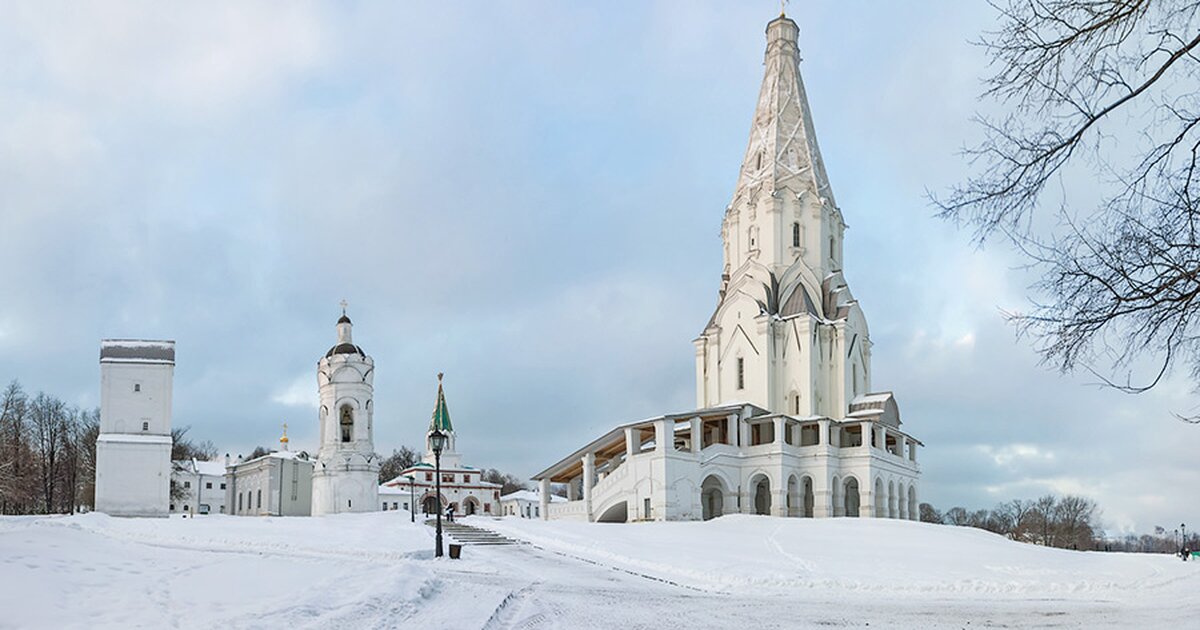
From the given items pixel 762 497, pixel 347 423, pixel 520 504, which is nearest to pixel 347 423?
pixel 347 423

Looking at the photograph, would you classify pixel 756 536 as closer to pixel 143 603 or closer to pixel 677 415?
pixel 677 415

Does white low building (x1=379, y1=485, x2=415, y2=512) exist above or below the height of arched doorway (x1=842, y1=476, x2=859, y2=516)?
below

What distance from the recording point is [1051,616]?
14.1 metres

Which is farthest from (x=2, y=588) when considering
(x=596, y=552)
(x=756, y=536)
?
(x=756, y=536)

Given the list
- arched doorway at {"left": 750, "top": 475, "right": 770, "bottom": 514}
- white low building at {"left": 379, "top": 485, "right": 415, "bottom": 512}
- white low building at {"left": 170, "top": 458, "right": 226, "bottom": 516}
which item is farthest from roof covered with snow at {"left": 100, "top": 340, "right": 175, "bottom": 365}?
white low building at {"left": 379, "top": 485, "right": 415, "bottom": 512}

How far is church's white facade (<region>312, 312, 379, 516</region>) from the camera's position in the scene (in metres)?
55.6

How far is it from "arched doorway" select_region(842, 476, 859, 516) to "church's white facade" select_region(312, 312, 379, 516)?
26982mm

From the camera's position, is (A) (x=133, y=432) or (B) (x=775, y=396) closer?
(A) (x=133, y=432)

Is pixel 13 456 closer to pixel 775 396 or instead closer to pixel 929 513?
pixel 775 396

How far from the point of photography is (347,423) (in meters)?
57.3

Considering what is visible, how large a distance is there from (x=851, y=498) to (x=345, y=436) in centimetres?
2960

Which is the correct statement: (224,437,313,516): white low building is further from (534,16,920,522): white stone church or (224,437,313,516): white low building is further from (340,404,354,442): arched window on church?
(534,16,920,522): white stone church

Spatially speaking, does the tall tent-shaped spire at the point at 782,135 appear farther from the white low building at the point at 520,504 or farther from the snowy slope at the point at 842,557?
the white low building at the point at 520,504

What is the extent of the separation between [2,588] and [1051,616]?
45.4ft
